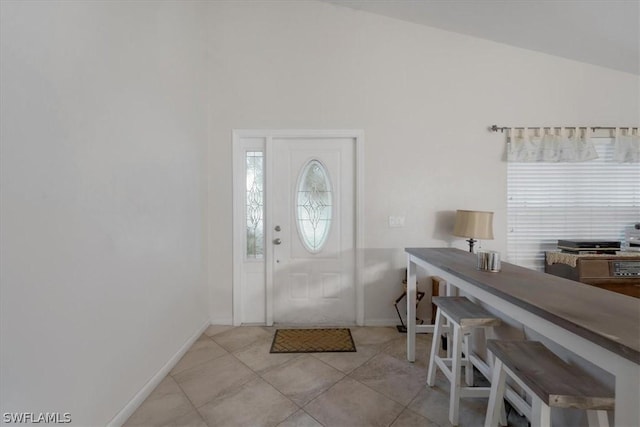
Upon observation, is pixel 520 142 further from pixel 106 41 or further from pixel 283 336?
pixel 106 41

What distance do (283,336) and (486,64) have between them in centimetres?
374

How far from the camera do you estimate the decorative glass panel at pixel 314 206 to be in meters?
2.87

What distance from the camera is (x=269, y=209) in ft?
9.30

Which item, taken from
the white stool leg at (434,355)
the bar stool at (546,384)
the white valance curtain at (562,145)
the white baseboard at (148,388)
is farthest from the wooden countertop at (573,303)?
the white baseboard at (148,388)

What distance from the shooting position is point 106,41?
4.74 feet

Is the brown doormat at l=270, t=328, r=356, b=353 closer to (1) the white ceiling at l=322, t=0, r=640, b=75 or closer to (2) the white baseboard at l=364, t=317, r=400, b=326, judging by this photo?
(2) the white baseboard at l=364, t=317, r=400, b=326

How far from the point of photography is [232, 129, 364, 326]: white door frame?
2.80 meters

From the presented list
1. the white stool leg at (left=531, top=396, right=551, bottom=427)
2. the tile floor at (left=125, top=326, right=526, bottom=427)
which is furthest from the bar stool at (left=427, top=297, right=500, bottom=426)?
the white stool leg at (left=531, top=396, right=551, bottom=427)

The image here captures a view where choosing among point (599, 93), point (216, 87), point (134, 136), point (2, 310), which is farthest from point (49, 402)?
point (599, 93)

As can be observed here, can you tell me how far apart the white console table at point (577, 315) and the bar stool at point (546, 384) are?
0.18 meters

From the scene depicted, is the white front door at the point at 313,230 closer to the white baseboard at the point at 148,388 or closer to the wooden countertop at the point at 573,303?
the white baseboard at the point at 148,388

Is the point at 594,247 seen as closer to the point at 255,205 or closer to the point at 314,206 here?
the point at 314,206

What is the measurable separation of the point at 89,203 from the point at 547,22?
3.96 m

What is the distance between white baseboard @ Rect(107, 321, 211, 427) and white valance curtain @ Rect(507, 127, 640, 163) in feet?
12.7
